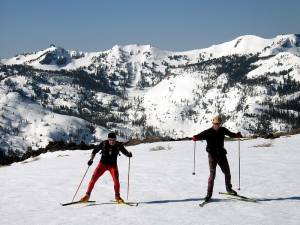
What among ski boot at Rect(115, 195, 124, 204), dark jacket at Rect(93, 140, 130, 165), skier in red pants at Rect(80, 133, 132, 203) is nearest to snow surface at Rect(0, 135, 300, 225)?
ski boot at Rect(115, 195, 124, 204)

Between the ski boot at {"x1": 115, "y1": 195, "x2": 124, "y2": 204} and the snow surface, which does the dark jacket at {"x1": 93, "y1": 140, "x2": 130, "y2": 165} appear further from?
the snow surface

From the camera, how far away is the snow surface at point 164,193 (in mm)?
15430

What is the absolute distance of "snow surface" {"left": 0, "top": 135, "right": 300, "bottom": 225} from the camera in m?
15.4

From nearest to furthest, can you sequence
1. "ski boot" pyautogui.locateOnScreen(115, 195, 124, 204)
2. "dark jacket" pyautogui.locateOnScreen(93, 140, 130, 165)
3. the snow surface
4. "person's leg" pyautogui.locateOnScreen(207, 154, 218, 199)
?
the snow surface
"person's leg" pyautogui.locateOnScreen(207, 154, 218, 199)
"ski boot" pyautogui.locateOnScreen(115, 195, 124, 204)
"dark jacket" pyautogui.locateOnScreen(93, 140, 130, 165)

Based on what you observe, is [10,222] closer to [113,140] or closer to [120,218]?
[120,218]

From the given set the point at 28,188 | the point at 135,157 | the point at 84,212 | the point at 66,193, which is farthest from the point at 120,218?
the point at 135,157

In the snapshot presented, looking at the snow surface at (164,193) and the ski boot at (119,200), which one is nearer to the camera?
the snow surface at (164,193)

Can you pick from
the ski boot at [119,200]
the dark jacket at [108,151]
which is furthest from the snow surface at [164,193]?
the dark jacket at [108,151]

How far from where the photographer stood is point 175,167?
94.6 feet

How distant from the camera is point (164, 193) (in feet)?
66.1

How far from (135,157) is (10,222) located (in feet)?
67.1

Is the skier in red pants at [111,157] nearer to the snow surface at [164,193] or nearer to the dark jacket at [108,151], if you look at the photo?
the dark jacket at [108,151]

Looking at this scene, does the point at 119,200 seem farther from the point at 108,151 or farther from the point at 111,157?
the point at 108,151

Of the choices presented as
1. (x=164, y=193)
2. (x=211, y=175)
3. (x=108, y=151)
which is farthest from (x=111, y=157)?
(x=211, y=175)
